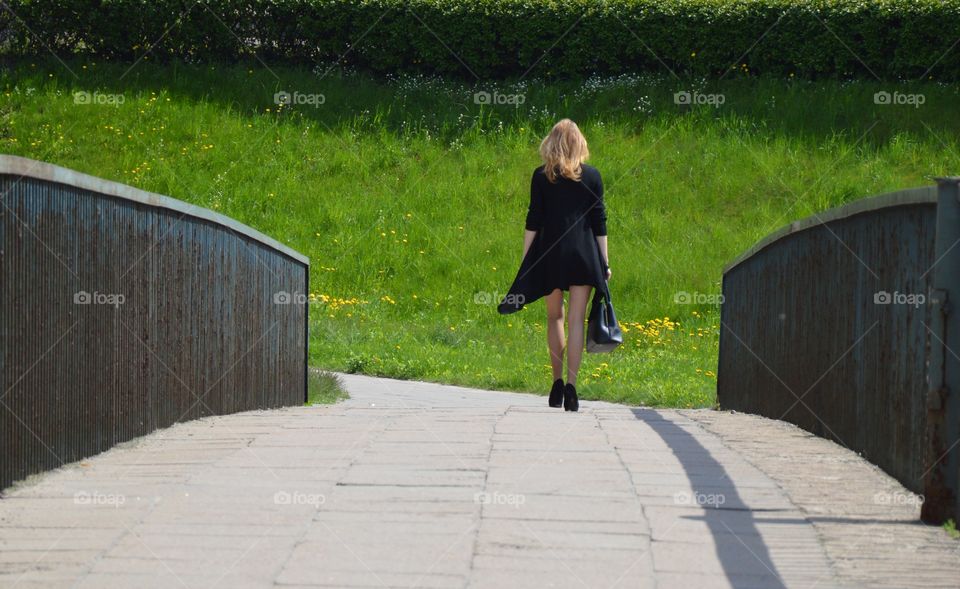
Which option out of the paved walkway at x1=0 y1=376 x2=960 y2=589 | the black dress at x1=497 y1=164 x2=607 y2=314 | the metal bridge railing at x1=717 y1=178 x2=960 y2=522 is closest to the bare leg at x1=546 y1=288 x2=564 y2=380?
the black dress at x1=497 y1=164 x2=607 y2=314

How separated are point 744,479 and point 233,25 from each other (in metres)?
21.4

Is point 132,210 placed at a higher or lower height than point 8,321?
higher

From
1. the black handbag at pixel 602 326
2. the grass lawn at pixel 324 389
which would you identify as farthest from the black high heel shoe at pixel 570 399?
the grass lawn at pixel 324 389

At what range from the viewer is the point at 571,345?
361 inches

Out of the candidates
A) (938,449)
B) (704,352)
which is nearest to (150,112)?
(704,352)

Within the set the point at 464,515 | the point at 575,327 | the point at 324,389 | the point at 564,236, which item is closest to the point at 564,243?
the point at 564,236

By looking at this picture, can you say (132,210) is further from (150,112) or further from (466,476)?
(150,112)

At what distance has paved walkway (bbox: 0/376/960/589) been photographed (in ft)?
14.1

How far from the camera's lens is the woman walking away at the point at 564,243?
29.9 ft

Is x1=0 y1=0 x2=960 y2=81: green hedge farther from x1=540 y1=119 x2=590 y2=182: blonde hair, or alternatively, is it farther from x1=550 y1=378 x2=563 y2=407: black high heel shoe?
x1=550 y1=378 x2=563 y2=407: black high heel shoe

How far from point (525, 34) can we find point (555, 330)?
16096 mm

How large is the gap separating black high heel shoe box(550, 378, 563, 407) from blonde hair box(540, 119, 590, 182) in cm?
155

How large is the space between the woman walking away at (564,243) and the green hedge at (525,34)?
15.7 metres

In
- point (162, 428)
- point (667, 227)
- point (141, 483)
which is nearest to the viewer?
point (141, 483)
